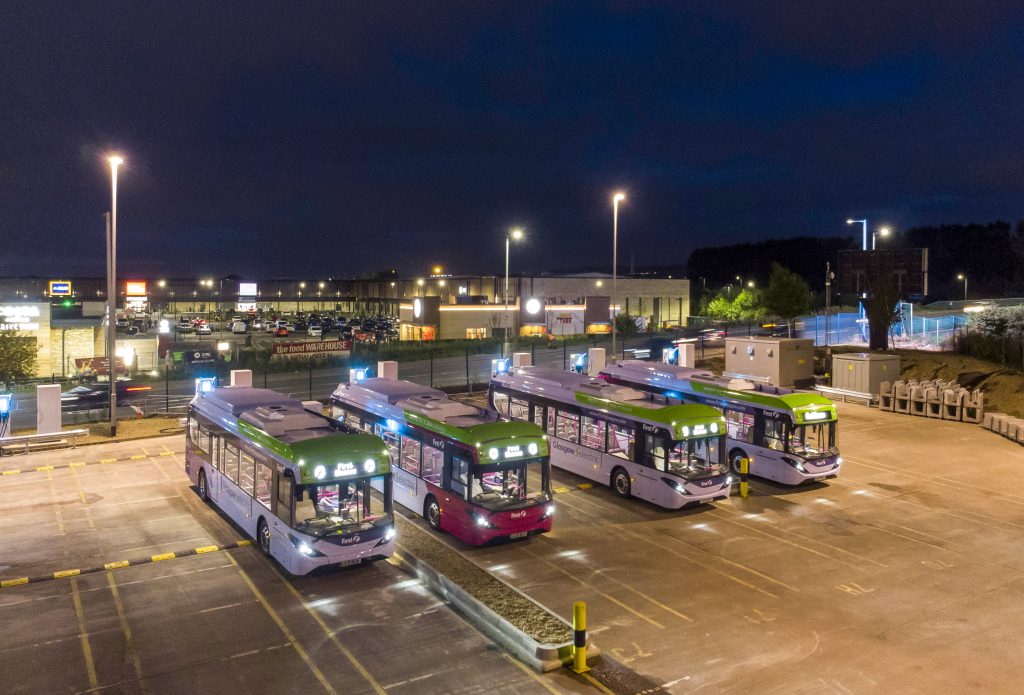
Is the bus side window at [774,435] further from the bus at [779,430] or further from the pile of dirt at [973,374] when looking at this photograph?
the pile of dirt at [973,374]

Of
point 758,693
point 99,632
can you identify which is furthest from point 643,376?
point 99,632

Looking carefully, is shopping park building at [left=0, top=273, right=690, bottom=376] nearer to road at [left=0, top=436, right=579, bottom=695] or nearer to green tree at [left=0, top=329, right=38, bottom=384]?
green tree at [left=0, top=329, right=38, bottom=384]

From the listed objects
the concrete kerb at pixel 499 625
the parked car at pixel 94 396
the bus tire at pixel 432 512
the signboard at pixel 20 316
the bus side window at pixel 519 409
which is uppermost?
the signboard at pixel 20 316

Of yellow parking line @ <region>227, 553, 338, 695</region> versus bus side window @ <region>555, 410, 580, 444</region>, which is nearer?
yellow parking line @ <region>227, 553, 338, 695</region>

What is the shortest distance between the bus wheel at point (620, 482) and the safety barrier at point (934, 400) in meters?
18.4

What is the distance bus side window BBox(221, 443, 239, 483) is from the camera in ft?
54.3

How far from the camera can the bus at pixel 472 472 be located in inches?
610

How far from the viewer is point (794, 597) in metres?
13.4

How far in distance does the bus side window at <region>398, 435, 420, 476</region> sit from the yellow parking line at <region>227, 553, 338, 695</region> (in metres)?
4.54

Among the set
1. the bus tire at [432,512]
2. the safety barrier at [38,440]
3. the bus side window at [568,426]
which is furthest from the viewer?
the safety barrier at [38,440]

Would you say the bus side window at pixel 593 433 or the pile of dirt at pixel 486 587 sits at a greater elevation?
the bus side window at pixel 593 433

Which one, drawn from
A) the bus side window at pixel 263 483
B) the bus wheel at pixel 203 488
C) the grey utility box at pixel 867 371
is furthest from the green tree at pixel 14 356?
the grey utility box at pixel 867 371

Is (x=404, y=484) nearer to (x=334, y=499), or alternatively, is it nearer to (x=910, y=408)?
(x=334, y=499)

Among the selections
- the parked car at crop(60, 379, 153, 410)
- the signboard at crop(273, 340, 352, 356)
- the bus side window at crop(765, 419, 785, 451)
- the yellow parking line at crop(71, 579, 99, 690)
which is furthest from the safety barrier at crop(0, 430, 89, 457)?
the bus side window at crop(765, 419, 785, 451)
